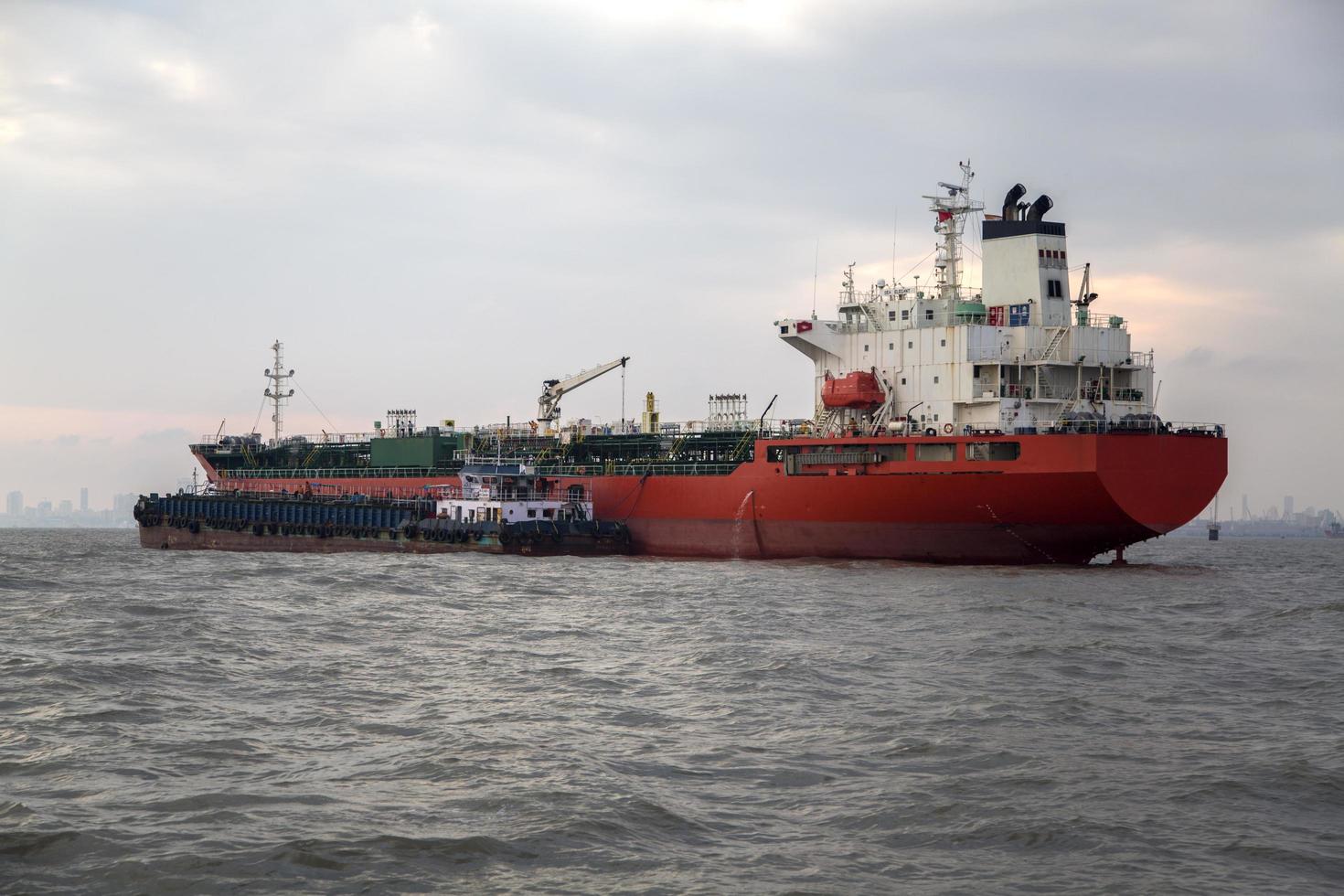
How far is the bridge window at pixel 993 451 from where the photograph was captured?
A: 39.4 metres

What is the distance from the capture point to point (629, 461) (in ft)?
175

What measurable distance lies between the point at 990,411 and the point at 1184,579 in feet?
25.4

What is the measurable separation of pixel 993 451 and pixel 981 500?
1612 millimetres

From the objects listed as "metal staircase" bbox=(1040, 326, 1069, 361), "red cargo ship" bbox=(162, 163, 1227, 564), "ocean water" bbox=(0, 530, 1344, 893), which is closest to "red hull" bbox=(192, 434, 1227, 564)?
"red cargo ship" bbox=(162, 163, 1227, 564)

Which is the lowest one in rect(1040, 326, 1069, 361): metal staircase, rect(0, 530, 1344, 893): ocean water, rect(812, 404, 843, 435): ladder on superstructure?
rect(0, 530, 1344, 893): ocean water

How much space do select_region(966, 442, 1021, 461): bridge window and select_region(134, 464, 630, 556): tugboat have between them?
1448 centimetres

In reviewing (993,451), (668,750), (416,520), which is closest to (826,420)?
(993,451)

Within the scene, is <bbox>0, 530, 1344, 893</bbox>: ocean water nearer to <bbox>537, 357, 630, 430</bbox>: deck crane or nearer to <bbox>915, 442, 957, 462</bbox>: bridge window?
<bbox>915, 442, 957, 462</bbox>: bridge window

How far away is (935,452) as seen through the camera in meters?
40.8

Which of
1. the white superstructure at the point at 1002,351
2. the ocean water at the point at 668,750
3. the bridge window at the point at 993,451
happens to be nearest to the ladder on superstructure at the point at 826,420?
the white superstructure at the point at 1002,351

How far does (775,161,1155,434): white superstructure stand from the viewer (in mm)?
42312

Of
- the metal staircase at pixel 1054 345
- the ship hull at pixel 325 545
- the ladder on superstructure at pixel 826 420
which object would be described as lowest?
the ship hull at pixel 325 545

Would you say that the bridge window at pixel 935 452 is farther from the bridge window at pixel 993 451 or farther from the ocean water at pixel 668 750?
the ocean water at pixel 668 750

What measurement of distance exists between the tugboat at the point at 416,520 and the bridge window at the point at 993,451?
14.5 meters
